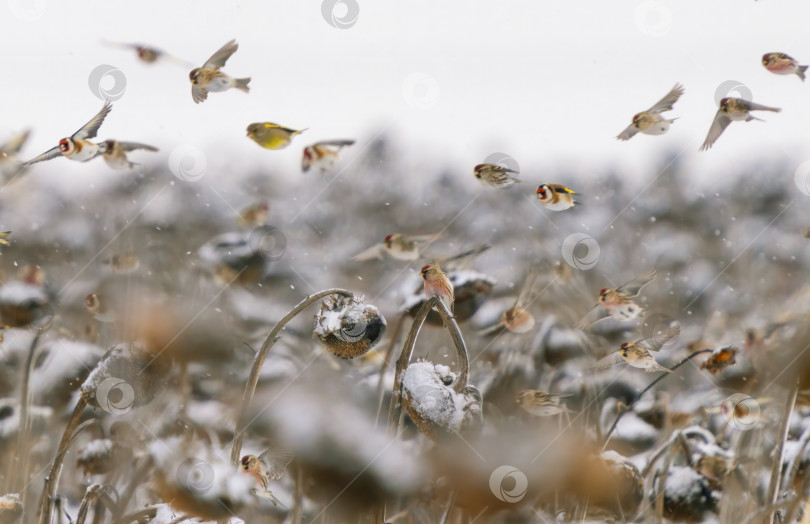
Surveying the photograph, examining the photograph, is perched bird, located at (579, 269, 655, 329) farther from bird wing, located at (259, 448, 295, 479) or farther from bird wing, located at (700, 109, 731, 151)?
bird wing, located at (259, 448, 295, 479)

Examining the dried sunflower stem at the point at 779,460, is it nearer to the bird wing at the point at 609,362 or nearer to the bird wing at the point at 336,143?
the bird wing at the point at 609,362

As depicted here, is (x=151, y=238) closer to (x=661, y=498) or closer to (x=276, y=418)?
(x=276, y=418)

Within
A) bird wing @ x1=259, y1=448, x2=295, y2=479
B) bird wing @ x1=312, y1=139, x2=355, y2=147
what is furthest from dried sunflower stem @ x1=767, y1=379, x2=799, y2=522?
bird wing @ x1=312, y1=139, x2=355, y2=147

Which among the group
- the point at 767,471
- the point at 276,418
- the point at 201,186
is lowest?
the point at 767,471

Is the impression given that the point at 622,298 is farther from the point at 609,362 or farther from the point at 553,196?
the point at 553,196

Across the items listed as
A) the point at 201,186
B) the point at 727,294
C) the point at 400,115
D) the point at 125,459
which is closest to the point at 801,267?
the point at 727,294

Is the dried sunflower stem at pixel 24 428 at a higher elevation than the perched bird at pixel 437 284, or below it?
below

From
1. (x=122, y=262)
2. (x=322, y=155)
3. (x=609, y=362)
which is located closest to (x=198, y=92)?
(x=322, y=155)

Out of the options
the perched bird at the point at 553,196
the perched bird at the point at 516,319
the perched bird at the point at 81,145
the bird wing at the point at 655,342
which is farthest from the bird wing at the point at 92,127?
the bird wing at the point at 655,342
